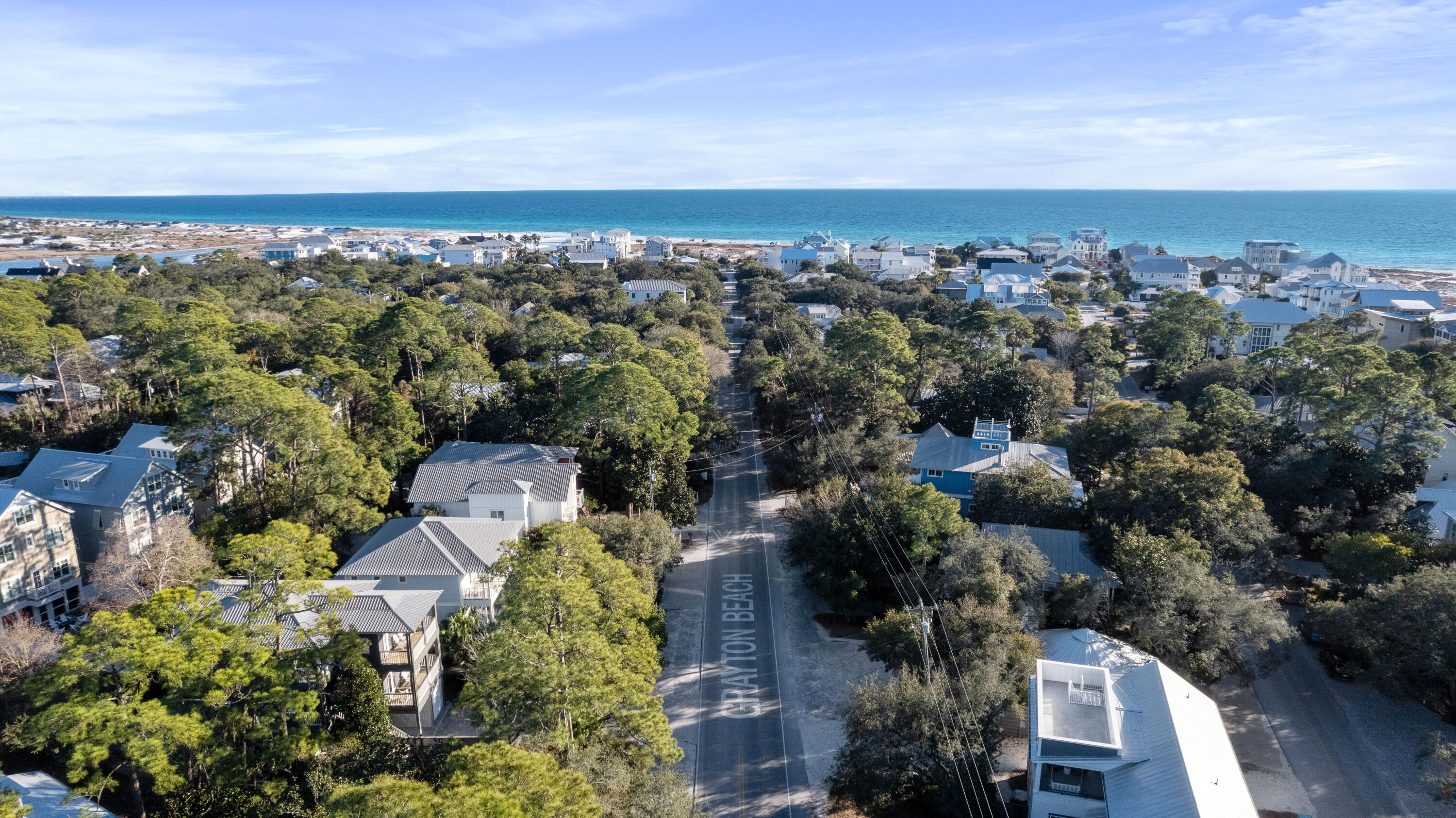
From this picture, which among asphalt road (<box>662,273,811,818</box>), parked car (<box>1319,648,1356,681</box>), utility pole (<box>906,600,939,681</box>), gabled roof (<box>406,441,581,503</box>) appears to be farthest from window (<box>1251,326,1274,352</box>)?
gabled roof (<box>406,441,581,503</box>)

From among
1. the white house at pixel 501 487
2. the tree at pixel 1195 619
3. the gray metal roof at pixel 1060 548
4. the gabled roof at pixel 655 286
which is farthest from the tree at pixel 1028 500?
the gabled roof at pixel 655 286

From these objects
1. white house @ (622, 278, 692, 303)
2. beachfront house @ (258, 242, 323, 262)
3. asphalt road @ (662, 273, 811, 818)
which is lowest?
asphalt road @ (662, 273, 811, 818)

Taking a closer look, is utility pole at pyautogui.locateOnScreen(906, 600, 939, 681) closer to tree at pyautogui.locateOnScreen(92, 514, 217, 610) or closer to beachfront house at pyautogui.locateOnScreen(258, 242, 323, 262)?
tree at pyautogui.locateOnScreen(92, 514, 217, 610)

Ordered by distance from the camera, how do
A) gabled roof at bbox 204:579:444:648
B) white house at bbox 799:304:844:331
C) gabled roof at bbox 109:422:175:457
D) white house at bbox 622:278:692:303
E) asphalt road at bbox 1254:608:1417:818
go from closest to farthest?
asphalt road at bbox 1254:608:1417:818, gabled roof at bbox 204:579:444:648, gabled roof at bbox 109:422:175:457, white house at bbox 799:304:844:331, white house at bbox 622:278:692:303

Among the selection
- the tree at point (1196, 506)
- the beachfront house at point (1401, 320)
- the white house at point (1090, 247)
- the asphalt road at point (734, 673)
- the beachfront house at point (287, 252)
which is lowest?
the asphalt road at point (734, 673)

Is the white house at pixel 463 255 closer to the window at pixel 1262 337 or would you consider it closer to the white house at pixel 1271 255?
the window at pixel 1262 337

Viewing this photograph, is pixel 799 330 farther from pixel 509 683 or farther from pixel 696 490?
pixel 509 683

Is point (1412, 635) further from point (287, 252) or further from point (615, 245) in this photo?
point (287, 252)
